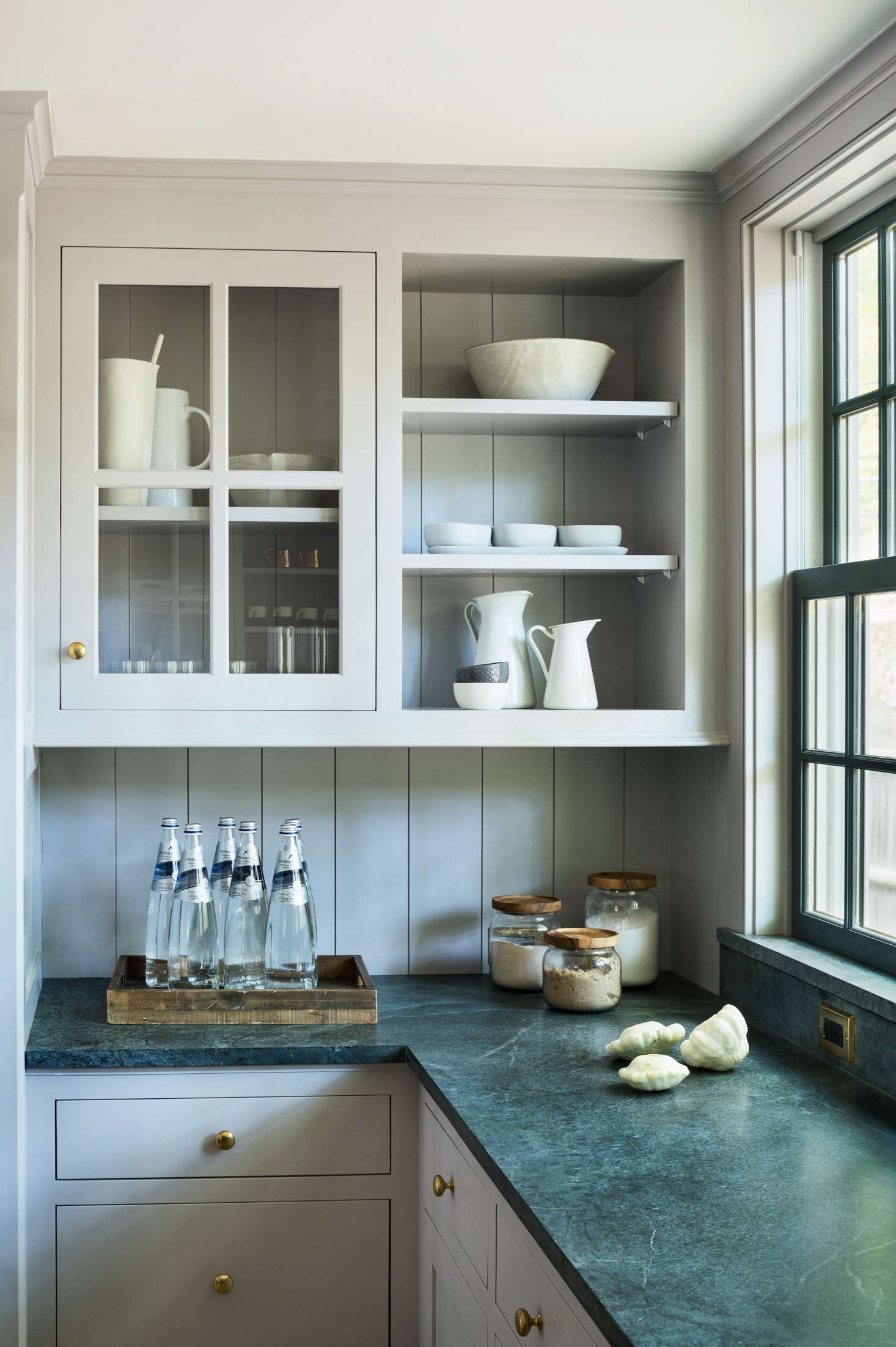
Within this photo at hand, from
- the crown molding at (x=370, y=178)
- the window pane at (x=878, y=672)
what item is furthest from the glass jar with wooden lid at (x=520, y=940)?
the crown molding at (x=370, y=178)

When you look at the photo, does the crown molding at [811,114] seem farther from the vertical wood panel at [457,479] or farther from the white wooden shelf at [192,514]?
the white wooden shelf at [192,514]

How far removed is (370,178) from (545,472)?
2.38 feet

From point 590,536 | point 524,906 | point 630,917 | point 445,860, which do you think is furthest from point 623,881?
point 590,536

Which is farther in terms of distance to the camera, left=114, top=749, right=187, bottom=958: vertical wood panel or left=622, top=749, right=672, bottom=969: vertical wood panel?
left=622, top=749, right=672, bottom=969: vertical wood panel

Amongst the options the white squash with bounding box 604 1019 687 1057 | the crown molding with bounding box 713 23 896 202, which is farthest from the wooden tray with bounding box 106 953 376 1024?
the crown molding with bounding box 713 23 896 202

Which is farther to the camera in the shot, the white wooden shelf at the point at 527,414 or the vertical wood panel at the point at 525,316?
the vertical wood panel at the point at 525,316

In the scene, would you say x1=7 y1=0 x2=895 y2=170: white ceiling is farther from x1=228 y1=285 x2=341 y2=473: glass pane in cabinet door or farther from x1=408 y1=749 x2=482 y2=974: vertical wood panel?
x1=408 y1=749 x2=482 y2=974: vertical wood panel

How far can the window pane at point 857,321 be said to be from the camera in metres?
1.98

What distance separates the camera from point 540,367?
2.30 m

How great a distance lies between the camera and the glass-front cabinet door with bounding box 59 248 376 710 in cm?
215

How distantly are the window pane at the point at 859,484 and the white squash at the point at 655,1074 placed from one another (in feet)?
3.01

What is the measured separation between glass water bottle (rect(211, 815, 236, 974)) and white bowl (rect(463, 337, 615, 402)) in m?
1.04

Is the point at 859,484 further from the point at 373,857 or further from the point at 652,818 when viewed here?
the point at 373,857

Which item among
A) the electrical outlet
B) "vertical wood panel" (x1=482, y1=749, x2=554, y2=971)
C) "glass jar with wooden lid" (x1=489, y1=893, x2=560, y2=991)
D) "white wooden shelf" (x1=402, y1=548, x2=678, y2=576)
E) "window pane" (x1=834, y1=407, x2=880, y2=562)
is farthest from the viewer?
"vertical wood panel" (x1=482, y1=749, x2=554, y2=971)
